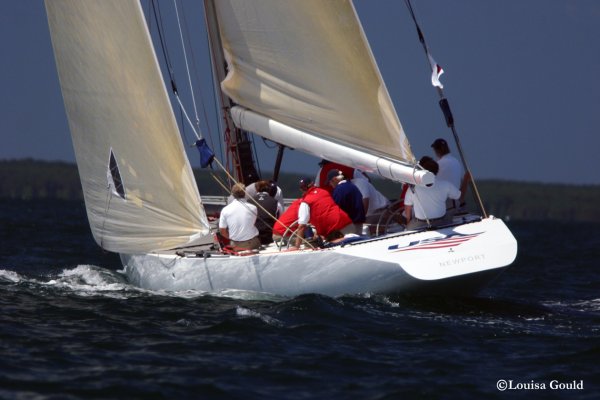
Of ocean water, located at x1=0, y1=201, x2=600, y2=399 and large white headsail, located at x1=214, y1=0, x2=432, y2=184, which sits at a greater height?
large white headsail, located at x1=214, y1=0, x2=432, y2=184

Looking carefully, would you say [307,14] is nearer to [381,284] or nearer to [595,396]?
[381,284]

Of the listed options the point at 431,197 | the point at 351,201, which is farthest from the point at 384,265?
the point at 351,201

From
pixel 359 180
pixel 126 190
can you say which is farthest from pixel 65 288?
pixel 359 180

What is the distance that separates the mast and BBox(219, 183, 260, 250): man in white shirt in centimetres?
186

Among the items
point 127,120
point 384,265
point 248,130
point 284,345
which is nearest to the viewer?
point 284,345

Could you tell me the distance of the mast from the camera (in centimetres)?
1510

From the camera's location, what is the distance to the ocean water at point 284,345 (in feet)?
31.4

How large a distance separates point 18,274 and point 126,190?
11.4ft

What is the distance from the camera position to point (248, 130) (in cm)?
1475

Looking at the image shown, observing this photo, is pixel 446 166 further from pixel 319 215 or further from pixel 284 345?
pixel 284 345

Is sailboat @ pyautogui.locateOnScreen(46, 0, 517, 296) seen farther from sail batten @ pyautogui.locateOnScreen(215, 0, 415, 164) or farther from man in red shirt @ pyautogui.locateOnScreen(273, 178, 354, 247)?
man in red shirt @ pyautogui.locateOnScreen(273, 178, 354, 247)

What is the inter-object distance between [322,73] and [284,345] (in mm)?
3969

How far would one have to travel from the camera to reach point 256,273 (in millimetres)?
13602

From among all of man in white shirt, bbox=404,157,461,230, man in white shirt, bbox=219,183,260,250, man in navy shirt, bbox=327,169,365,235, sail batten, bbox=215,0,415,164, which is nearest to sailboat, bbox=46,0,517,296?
sail batten, bbox=215,0,415,164
